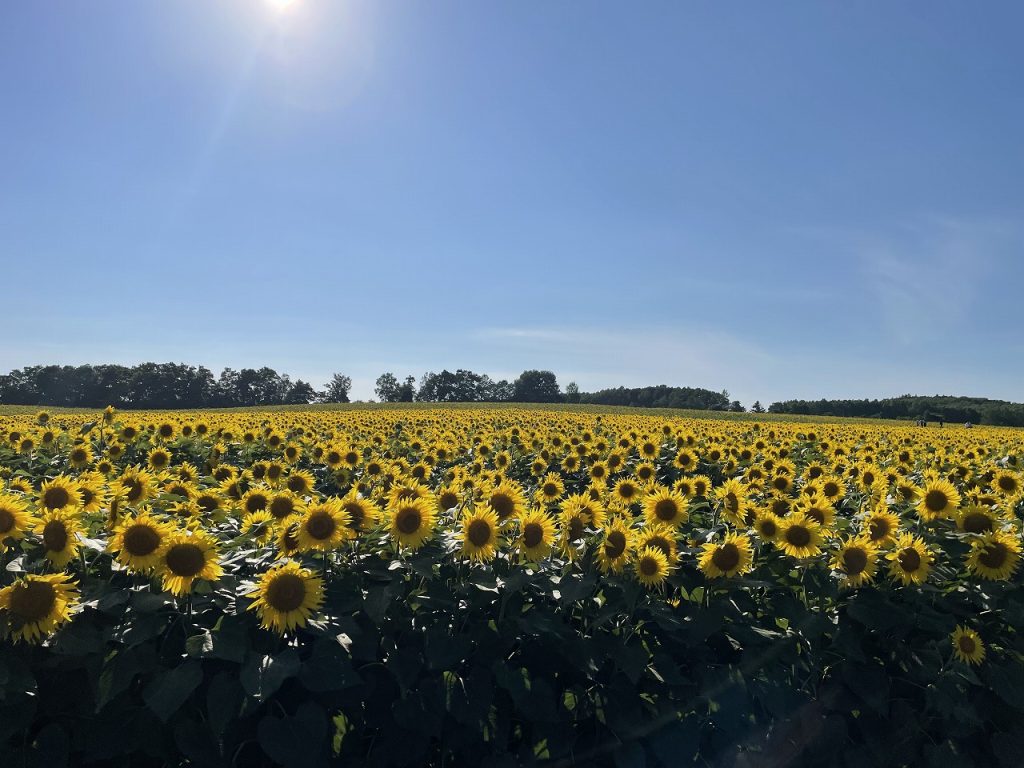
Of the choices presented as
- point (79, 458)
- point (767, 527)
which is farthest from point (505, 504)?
point (79, 458)

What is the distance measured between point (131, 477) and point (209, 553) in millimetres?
2514

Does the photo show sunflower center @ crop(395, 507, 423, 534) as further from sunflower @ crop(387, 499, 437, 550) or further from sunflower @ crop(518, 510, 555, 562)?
sunflower @ crop(518, 510, 555, 562)

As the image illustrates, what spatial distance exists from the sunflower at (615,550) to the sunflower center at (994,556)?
7.34 feet

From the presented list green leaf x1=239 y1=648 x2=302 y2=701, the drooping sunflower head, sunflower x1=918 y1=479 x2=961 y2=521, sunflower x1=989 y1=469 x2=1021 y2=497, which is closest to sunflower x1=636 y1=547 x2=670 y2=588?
the drooping sunflower head

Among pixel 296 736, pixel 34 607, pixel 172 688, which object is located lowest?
pixel 296 736

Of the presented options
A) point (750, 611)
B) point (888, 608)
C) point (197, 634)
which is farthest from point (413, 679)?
point (888, 608)

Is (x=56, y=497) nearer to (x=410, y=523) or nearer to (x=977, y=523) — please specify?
(x=410, y=523)

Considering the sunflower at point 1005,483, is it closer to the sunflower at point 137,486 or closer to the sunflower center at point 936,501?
the sunflower center at point 936,501

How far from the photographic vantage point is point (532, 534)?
11.9ft

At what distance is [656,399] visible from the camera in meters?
113

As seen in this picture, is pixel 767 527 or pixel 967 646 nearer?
pixel 967 646

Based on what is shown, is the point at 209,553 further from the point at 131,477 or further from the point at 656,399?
the point at 656,399

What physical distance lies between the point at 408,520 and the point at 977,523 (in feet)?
12.2

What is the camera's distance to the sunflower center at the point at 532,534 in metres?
3.58
